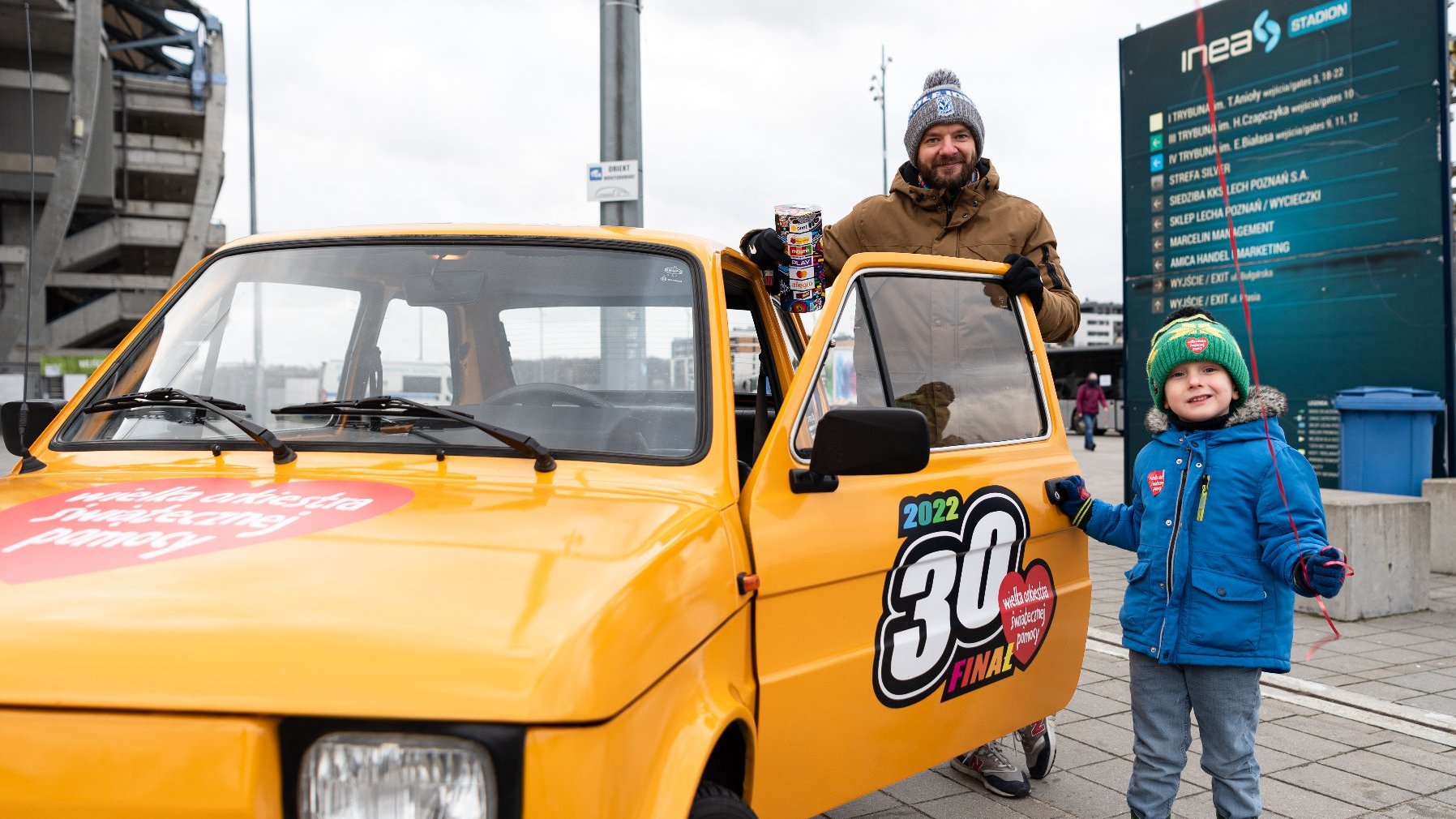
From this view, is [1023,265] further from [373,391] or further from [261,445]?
[261,445]

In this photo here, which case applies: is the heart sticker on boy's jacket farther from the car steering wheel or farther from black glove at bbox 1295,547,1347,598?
the car steering wheel

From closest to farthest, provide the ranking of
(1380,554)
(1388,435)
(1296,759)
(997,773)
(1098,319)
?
(997,773) < (1296,759) < (1380,554) < (1388,435) < (1098,319)

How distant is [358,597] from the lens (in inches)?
65.8

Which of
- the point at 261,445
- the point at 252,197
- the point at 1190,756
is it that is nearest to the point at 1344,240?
the point at 1190,756

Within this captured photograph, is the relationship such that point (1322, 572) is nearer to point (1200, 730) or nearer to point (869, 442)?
point (1200, 730)

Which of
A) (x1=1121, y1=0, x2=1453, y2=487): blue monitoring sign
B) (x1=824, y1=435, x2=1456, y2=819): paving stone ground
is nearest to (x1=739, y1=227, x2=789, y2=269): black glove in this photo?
(x1=824, y1=435, x2=1456, y2=819): paving stone ground

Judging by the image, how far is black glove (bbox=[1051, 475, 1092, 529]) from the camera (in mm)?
3381

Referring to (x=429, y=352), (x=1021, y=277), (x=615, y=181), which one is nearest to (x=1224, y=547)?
(x=1021, y=277)

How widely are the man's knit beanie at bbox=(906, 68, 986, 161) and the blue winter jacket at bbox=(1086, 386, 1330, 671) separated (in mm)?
1362

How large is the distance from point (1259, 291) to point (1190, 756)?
242 inches

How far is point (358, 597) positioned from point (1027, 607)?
2.15m

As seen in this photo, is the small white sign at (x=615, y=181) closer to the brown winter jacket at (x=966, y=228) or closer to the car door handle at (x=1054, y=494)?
the brown winter jacket at (x=966, y=228)

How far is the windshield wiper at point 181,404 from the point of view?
2.52 m

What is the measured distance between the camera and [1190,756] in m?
4.43
